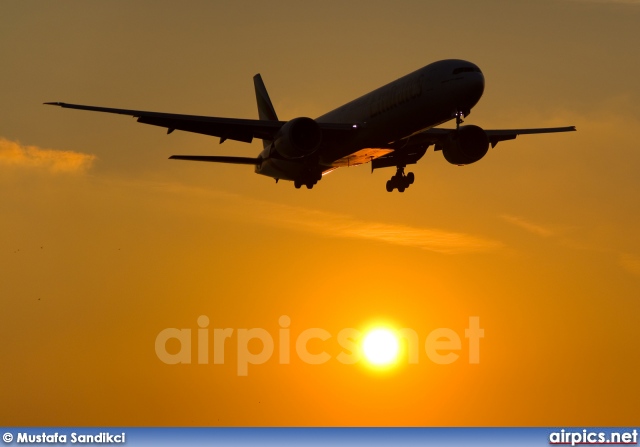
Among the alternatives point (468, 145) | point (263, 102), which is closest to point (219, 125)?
point (468, 145)

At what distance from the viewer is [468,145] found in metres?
58.4

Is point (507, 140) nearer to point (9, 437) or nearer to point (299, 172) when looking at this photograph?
point (299, 172)

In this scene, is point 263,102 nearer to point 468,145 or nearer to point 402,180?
point 402,180

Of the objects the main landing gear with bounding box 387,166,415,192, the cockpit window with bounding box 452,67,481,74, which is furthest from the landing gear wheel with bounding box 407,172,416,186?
the cockpit window with bounding box 452,67,481,74

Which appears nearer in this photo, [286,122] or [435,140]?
[286,122]

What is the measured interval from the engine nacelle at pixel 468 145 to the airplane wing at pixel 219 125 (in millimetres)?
6238

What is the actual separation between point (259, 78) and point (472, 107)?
28247mm

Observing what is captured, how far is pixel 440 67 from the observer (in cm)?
5294

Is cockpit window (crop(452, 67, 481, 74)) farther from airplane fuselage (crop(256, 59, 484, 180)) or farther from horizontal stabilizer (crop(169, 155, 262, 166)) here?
horizontal stabilizer (crop(169, 155, 262, 166))

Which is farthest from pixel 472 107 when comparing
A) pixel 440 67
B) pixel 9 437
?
pixel 9 437

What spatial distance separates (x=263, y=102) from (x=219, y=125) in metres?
18.6

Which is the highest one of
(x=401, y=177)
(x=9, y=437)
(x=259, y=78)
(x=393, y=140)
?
(x=259, y=78)

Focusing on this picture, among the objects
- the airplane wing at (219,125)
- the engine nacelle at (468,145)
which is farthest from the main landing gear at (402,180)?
the airplane wing at (219,125)

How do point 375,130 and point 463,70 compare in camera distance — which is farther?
point 375,130
